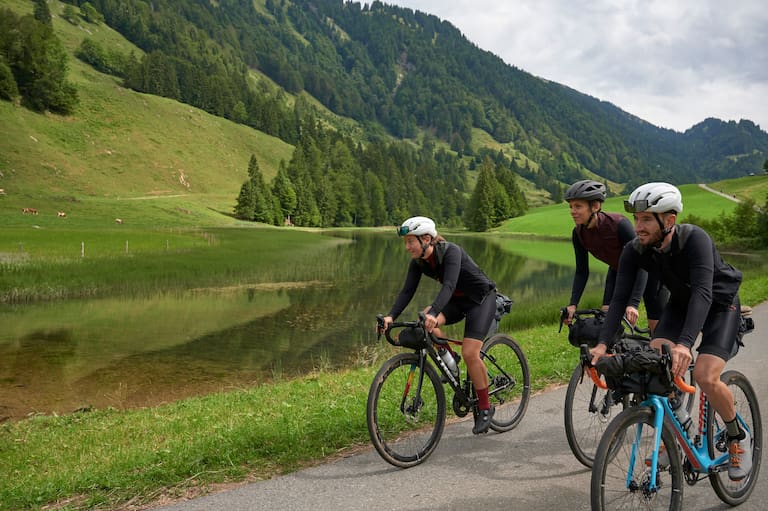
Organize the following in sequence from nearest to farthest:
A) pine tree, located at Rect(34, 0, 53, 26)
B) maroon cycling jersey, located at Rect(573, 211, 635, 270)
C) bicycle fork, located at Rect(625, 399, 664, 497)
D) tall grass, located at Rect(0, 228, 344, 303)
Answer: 1. bicycle fork, located at Rect(625, 399, 664, 497)
2. maroon cycling jersey, located at Rect(573, 211, 635, 270)
3. tall grass, located at Rect(0, 228, 344, 303)
4. pine tree, located at Rect(34, 0, 53, 26)

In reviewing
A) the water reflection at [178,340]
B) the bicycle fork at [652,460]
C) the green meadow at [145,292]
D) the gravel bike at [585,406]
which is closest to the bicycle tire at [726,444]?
the gravel bike at [585,406]

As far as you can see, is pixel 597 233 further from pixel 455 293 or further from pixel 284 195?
pixel 284 195

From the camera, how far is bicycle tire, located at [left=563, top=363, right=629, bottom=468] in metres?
6.08

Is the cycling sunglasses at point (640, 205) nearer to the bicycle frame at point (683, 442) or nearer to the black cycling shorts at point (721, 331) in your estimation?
the black cycling shorts at point (721, 331)

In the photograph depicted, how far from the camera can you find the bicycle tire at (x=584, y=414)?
6078 millimetres

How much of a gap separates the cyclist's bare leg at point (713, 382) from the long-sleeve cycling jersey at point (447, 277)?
2.44m

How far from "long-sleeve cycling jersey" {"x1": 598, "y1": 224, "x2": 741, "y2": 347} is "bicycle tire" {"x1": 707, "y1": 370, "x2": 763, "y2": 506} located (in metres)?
0.88

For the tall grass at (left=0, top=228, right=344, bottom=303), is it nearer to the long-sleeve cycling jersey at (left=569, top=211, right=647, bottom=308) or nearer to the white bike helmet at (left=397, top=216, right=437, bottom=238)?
the white bike helmet at (left=397, top=216, right=437, bottom=238)

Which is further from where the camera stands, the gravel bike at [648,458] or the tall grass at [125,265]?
the tall grass at [125,265]

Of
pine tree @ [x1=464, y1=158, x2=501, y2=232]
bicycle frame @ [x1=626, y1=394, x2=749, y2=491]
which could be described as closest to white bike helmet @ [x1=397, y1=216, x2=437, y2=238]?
bicycle frame @ [x1=626, y1=394, x2=749, y2=491]

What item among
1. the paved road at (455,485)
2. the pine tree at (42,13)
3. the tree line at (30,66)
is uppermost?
the pine tree at (42,13)

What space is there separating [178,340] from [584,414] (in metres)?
17.3

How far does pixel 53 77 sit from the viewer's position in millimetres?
118562

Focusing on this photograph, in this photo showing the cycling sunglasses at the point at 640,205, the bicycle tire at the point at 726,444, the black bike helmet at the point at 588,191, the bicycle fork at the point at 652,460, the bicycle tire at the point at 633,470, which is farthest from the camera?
the black bike helmet at the point at 588,191
